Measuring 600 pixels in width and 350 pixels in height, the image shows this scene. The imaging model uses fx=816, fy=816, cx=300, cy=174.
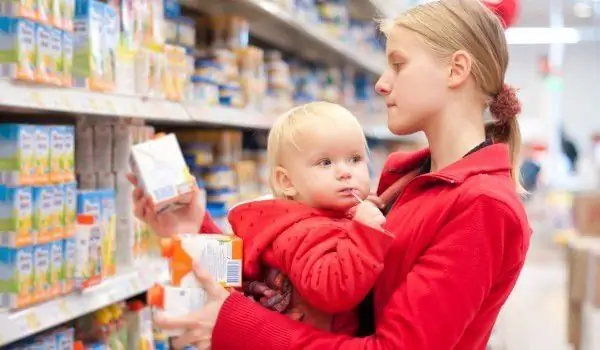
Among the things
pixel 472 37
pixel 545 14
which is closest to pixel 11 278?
pixel 472 37

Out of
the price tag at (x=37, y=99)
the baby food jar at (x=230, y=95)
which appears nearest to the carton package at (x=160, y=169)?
the price tag at (x=37, y=99)

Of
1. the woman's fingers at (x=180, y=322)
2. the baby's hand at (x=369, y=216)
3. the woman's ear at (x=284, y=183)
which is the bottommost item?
the woman's fingers at (x=180, y=322)

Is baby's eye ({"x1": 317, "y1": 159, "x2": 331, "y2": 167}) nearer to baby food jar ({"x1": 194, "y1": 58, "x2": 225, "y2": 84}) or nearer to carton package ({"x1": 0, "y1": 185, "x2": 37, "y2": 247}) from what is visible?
carton package ({"x1": 0, "y1": 185, "x2": 37, "y2": 247})

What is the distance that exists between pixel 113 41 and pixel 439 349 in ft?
4.08

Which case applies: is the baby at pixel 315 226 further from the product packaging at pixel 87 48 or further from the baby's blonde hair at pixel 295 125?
the product packaging at pixel 87 48

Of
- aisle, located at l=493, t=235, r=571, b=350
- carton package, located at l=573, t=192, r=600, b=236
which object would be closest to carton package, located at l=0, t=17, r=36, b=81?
aisle, located at l=493, t=235, r=571, b=350

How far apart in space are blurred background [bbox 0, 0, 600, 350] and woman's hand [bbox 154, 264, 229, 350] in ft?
1.44

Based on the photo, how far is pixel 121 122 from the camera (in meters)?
2.36

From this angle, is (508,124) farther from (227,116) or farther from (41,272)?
(227,116)

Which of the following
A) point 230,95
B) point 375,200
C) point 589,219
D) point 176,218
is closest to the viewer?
point 375,200

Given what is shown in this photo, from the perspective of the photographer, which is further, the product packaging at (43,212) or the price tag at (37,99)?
the product packaging at (43,212)

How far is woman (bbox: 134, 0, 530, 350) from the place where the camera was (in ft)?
4.25

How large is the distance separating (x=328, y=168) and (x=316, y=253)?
9.1 inches

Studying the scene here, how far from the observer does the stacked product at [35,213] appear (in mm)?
1722
